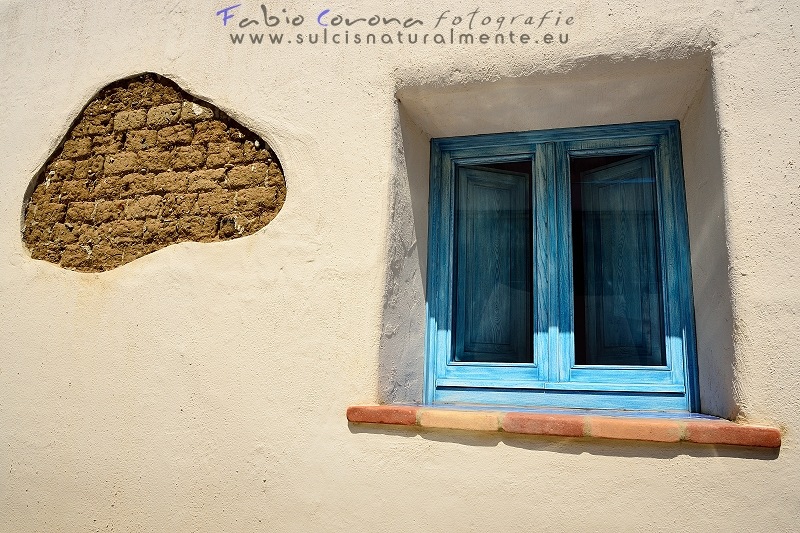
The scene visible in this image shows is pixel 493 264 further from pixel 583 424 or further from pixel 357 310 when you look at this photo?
pixel 583 424

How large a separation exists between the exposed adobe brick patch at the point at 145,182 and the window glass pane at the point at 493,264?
32.4 inches

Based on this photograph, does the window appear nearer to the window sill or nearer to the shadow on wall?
the shadow on wall

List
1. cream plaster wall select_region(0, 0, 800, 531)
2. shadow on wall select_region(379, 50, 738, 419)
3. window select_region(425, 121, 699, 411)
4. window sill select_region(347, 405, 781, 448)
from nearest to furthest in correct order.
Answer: window sill select_region(347, 405, 781, 448), cream plaster wall select_region(0, 0, 800, 531), shadow on wall select_region(379, 50, 738, 419), window select_region(425, 121, 699, 411)

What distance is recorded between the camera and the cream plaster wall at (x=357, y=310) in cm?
194

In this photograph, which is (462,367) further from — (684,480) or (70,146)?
(70,146)

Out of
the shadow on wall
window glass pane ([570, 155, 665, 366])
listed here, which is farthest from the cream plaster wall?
window glass pane ([570, 155, 665, 366])

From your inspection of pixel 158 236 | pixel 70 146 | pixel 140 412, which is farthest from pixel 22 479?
pixel 70 146

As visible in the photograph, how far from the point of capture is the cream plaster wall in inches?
76.5

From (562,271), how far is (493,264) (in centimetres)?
31

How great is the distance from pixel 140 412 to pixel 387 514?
3.62ft

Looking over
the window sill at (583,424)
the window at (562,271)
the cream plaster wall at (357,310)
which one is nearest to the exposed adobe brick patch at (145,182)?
the cream plaster wall at (357,310)

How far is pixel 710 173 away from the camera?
2.17 metres

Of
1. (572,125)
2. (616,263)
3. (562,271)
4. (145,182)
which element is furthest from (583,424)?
(145,182)

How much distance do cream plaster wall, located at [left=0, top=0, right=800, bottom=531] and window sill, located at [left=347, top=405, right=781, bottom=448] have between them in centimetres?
6
